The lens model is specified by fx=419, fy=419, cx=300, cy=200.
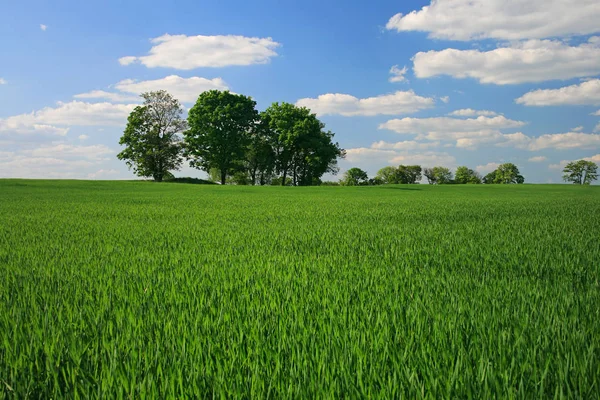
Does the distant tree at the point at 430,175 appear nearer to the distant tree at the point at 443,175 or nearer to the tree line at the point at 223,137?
the distant tree at the point at 443,175

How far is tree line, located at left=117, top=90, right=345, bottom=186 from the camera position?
5819 centimetres

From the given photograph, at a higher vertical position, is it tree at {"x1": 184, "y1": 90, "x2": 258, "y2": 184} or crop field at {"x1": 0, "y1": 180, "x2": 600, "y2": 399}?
tree at {"x1": 184, "y1": 90, "x2": 258, "y2": 184}

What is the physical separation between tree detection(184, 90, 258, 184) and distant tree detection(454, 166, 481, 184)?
90200 millimetres

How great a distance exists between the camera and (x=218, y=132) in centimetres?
5809

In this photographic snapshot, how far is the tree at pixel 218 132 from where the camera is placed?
5809 centimetres

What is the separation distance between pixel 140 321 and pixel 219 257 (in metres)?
2.63

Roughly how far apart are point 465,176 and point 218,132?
9556cm

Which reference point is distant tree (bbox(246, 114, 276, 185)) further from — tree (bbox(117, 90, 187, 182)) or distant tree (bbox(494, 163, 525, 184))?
distant tree (bbox(494, 163, 525, 184))

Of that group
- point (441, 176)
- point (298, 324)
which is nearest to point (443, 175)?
point (441, 176)

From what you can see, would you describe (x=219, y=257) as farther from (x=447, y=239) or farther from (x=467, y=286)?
(x=447, y=239)

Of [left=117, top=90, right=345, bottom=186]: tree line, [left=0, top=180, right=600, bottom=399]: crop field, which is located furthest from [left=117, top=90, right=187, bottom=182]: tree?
[left=0, top=180, right=600, bottom=399]: crop field

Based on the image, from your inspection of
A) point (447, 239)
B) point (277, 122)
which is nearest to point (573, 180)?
point (277, 122)

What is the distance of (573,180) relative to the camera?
395ft

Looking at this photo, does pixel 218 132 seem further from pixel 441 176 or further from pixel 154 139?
pixel 441 176
